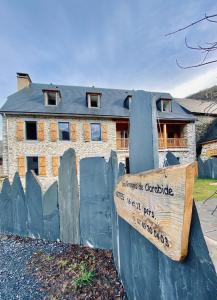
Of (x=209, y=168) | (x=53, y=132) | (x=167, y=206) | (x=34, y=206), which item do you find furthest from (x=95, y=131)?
(x=167, y=206)

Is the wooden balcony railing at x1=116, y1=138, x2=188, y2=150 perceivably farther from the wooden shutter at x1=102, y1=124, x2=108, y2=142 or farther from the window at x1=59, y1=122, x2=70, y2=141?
the window at x1=59, y1=122, x2=70, y2=141

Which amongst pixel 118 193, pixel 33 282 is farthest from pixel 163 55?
pixel 33 282

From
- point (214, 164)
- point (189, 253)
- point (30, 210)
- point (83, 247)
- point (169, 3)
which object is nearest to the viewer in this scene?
point (189, 253)

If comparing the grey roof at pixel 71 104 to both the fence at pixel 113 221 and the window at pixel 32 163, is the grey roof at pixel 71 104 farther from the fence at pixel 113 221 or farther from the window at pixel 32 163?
the fence at pixel 113 221

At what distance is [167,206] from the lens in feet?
3.46

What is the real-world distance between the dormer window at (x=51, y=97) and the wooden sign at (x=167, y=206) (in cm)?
1687

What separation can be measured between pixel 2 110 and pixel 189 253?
55.6ft

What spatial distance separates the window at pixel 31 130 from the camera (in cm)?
1644

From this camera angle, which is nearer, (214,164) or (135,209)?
(135,209)

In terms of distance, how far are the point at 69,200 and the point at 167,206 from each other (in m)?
2.75

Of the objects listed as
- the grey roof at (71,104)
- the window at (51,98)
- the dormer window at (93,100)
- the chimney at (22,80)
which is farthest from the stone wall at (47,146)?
the chimney at (22,80)

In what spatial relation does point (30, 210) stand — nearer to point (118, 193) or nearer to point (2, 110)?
point (118, 193)

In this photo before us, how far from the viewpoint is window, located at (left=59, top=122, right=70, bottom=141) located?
56.2ft

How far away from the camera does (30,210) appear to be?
13.5ft
